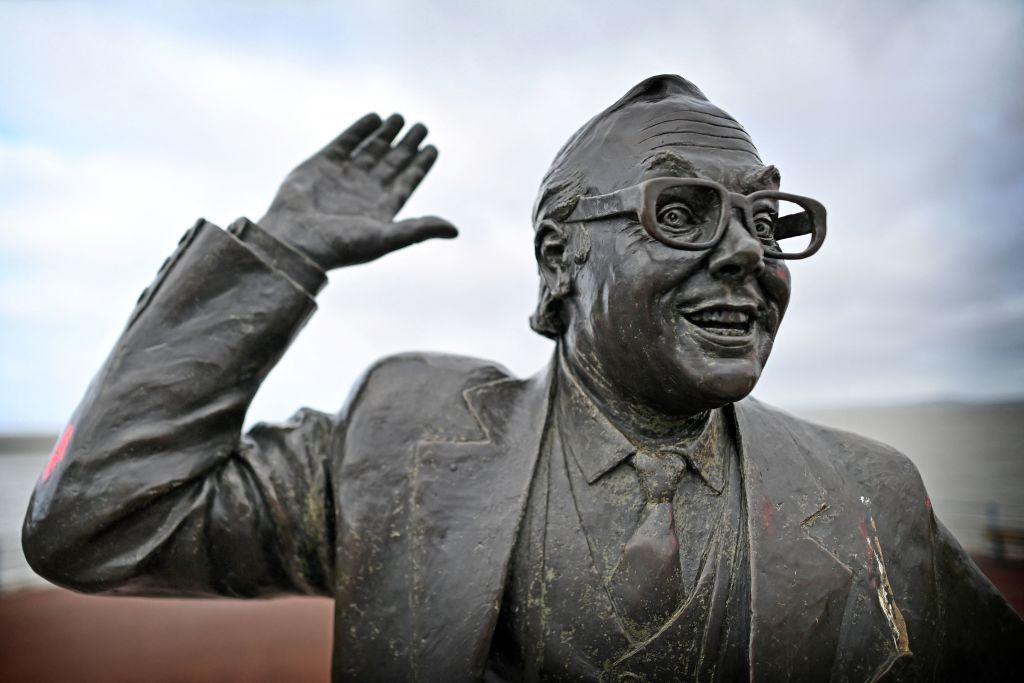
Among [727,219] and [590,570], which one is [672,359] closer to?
[727,219]

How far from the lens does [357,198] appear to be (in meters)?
2.38

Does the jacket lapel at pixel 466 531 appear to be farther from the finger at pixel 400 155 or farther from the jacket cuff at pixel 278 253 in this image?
the finger at pixel 400 155

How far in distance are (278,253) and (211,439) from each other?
58 cm

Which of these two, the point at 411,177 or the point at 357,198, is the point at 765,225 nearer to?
the point at 411,177

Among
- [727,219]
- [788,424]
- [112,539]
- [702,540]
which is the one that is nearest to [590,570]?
[702,540]

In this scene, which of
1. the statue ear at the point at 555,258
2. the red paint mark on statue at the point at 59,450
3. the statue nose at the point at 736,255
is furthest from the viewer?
the statue ear at the point at 555,258

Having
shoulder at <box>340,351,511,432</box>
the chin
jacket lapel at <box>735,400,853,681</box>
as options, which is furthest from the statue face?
shoulder at <box>340,351,511,432</box>

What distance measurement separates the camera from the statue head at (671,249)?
6.24ft

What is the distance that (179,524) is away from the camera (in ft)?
6.61

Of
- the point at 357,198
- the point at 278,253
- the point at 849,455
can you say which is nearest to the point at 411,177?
the point at 357,198

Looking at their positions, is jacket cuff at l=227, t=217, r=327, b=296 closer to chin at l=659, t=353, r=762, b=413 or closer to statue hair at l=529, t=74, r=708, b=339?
statue hair at l=529, t=74, r=708, b=339

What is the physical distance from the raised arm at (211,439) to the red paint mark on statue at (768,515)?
1229 millimetres

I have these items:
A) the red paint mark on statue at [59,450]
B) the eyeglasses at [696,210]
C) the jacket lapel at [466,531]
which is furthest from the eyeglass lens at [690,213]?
the red paint mark on statue at [59,450]

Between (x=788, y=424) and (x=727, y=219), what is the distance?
2.62 ft
